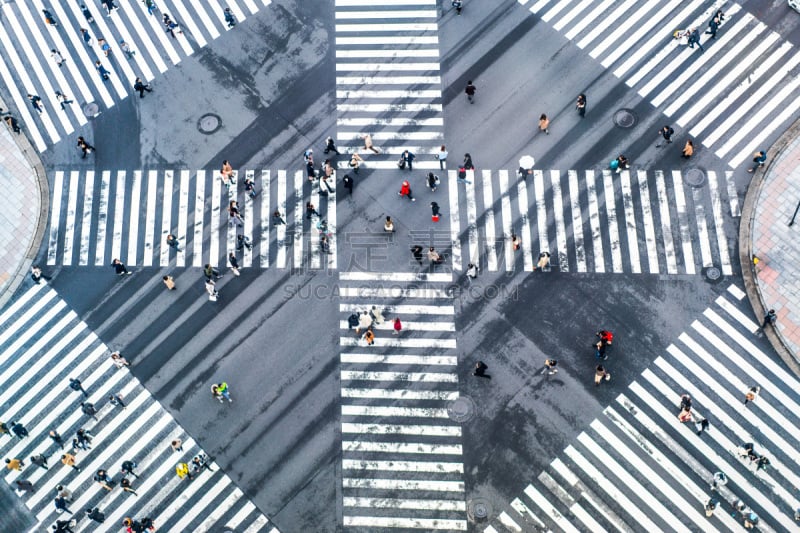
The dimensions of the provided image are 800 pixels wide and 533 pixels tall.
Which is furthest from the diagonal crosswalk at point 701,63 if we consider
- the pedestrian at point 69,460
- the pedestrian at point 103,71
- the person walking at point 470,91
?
the pedestrian at point 69,460

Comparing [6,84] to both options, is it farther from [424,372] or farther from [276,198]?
[424,372]

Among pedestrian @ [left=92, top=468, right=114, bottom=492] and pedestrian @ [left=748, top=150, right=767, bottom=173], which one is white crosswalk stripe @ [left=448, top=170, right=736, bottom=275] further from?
pedestrian @ [left=92, top=468, right=114, bottom=492]

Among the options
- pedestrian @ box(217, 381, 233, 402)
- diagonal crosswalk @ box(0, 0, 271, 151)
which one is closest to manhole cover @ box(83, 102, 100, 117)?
diagonal crosswalk @ box(0, 0, 271, 151)

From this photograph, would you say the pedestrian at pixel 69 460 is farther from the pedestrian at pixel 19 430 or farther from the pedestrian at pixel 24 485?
the pedestrian at pixel 19 430

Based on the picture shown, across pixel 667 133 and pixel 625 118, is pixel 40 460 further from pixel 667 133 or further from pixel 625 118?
pixel 667 133

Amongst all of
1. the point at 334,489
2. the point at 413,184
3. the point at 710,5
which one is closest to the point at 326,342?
the point at 334,489
